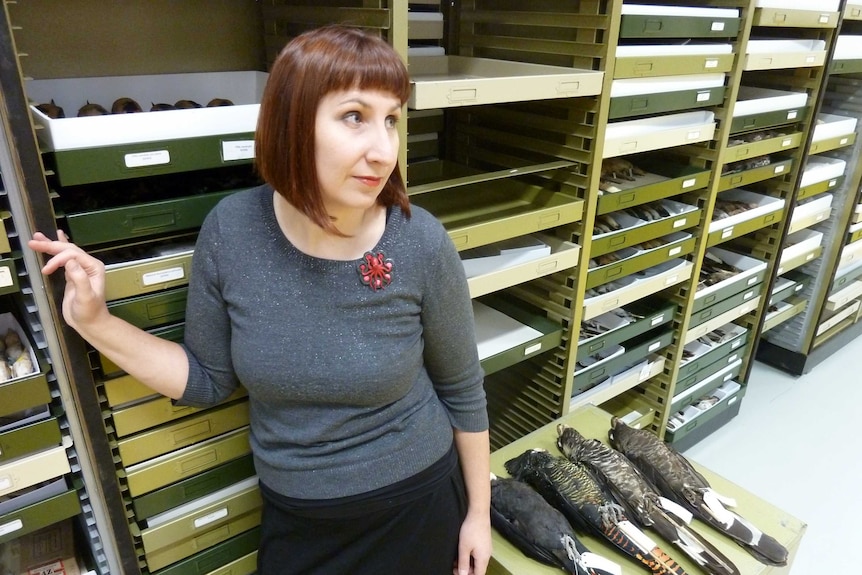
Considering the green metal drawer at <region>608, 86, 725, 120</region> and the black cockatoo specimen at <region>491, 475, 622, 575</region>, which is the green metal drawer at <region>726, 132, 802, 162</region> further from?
the black cockatoo specimen at <region>491, 475, 622, 575</region>

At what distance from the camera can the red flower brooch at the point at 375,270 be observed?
930 mm

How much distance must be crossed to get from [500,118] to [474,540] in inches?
41.5

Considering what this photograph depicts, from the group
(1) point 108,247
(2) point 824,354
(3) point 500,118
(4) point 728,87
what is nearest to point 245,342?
(1) point 108,247

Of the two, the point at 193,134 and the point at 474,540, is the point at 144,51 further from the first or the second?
the point at 474,540

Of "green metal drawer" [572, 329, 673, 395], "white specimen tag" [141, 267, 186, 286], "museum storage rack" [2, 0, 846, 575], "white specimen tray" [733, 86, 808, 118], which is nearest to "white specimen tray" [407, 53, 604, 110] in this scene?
"museum storage rack" [2, 0, 846, 575]

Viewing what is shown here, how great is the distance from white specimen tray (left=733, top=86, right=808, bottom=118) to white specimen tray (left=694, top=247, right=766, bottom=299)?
56cm

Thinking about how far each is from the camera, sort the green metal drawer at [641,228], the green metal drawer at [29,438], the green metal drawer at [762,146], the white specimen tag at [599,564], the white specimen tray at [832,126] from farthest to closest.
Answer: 1. the white specimen tray at [832,126]
2. the green metal drawer at [762,146]
3. the green metal drawer at [641,228]
4. the white specimen tag at [599,564]
5. the green metal drawer at [29,438]

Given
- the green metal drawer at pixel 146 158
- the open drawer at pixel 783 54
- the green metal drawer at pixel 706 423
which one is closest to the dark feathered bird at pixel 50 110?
the green metal drawer at pixel 146 158

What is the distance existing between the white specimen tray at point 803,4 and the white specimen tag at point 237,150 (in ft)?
4.66

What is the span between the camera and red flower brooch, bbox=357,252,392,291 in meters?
0.93

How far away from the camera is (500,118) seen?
5.41ft

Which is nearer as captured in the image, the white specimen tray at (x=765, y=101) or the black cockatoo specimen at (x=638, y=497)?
the black cockatoo specimen at (x=638, y=497)

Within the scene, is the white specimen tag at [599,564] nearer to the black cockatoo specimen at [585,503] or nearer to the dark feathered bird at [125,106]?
the black cockatoo specimen at [585,503]

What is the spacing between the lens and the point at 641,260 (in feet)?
5.64
